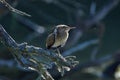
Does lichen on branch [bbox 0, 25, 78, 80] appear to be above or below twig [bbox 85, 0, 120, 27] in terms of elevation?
below

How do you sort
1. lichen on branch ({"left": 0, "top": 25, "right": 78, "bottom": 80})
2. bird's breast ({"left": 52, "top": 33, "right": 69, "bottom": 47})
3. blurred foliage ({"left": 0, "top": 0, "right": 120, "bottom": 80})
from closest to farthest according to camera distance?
lichen on branch ({"left": 0, "top": 25, "right": 78, "bottom": 80})
bird's breast ({"left": 52, "top": 33, "right": 69, "bottom": 47})
blurred foliage ({"left": 0, "top": 0, "right": 120, "bottom": 80})

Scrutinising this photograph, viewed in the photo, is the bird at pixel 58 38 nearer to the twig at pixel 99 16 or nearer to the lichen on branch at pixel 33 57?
the lichen on branch at pixel 33 57

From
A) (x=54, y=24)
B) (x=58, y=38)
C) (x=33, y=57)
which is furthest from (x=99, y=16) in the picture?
(x=33, y=57)

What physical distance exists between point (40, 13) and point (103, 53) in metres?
2.02

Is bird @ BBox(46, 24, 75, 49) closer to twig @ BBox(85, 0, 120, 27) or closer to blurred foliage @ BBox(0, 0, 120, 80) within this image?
blurred foliage @ BBox(0, 0, 120, 80)

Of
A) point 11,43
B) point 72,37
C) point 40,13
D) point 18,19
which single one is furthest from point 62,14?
point 11,43

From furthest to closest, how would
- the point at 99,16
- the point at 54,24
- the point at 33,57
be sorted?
the point at 54,24 → the point at 99,16 → the point at 33,57

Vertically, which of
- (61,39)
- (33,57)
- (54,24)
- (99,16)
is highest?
(54,24)

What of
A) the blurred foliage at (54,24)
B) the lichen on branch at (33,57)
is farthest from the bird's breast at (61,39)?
the blurred foliage at (54,24)

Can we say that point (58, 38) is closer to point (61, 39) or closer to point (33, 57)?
point (61, 39)

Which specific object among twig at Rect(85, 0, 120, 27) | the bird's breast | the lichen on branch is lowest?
the lichen on branch

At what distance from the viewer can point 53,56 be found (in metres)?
3.49

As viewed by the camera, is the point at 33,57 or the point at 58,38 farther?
the point at 58,38

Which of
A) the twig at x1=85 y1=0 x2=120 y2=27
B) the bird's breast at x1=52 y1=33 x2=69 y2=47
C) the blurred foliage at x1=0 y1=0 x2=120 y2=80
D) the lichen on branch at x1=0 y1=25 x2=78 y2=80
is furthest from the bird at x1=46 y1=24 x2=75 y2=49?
the twig at x1=85 y1=0 x2=120 y2=27
